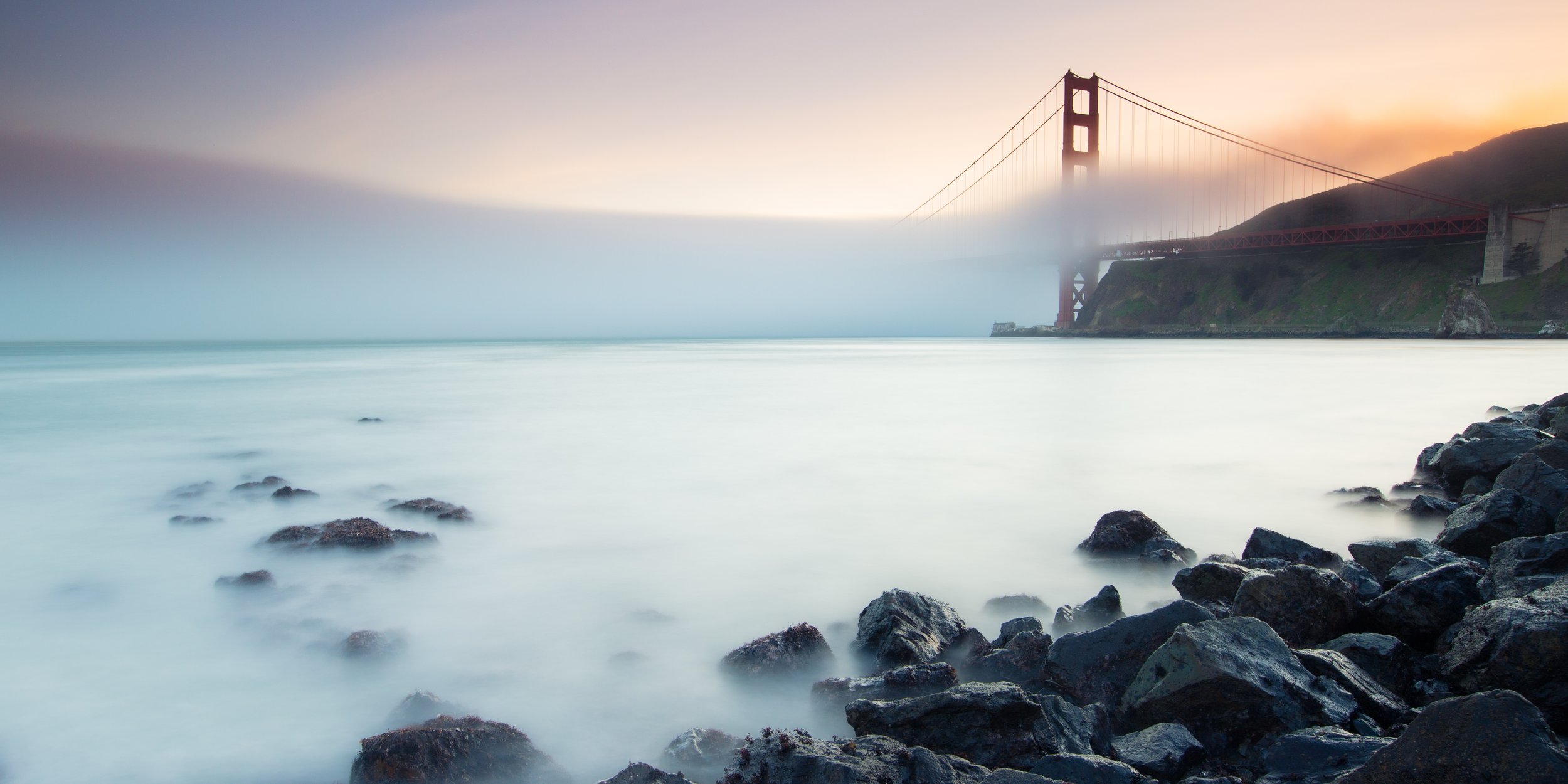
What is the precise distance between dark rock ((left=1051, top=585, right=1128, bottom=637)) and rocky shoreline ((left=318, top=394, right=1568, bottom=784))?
0.01 m

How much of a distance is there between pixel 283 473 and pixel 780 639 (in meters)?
7.85

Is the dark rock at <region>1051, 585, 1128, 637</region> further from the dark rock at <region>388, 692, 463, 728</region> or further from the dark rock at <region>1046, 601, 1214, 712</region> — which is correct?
the dark rock at <region>388, 692, 463, 728</region>

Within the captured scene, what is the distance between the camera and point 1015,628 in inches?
142

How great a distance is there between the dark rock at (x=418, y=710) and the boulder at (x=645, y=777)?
1.13 metres

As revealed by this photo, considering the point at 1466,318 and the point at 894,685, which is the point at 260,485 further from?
the point at 1466,318

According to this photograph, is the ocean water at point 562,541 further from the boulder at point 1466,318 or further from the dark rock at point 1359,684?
the boulder at point 1466,318

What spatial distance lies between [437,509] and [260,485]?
2671 mm

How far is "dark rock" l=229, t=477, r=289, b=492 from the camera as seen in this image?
26.2ft

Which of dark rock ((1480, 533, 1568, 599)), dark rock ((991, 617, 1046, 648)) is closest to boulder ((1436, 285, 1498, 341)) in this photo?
dark rock ((1480, 533, 1568, 599))

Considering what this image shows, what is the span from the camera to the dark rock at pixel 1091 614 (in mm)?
3930

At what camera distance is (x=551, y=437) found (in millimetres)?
12422

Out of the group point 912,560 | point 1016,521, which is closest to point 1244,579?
point 912,560

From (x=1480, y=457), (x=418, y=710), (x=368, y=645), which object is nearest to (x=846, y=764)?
(x=418, y=710)

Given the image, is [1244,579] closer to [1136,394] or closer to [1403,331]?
[1136,394]
